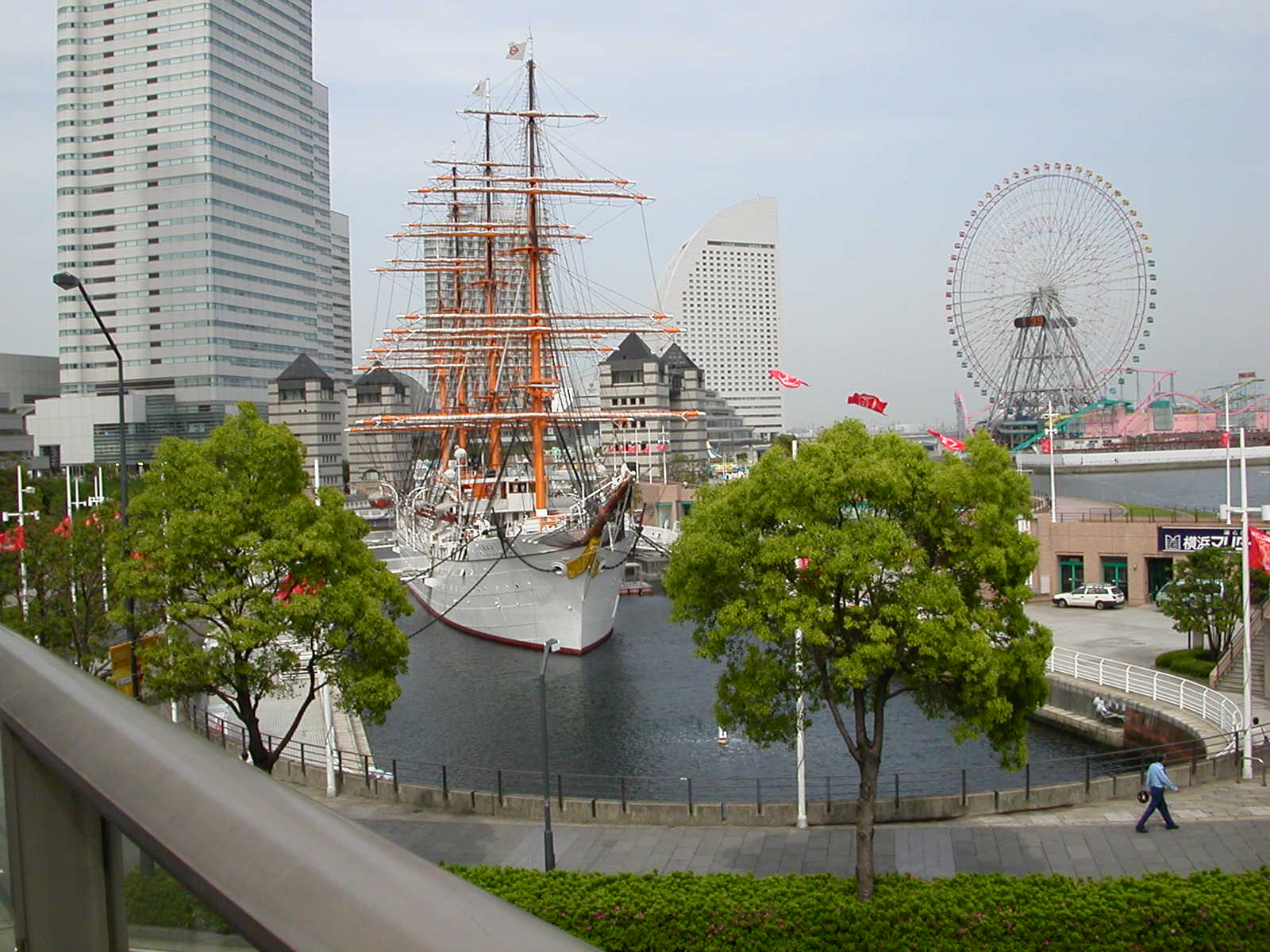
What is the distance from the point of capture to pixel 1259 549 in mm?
21172

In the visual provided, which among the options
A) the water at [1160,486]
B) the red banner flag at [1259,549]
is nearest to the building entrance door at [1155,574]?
the red banner flag at [1259,549]

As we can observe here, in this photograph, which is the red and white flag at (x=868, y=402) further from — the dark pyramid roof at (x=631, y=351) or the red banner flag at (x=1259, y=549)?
the dark pyramid roof at (x=631, y=351)

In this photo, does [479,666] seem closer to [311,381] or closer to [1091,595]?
[1091,595]

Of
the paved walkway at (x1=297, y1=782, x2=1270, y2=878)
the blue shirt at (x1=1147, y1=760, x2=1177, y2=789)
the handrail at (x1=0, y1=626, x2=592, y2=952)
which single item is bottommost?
the paved walkway at (x1=297, y1=782, x2=1270, y2=878)

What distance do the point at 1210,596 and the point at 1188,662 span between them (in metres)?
1.87

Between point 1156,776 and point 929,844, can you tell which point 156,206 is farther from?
point 1156,776

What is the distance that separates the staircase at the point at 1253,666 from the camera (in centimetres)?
2584

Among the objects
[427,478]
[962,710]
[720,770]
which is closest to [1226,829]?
[962,710]

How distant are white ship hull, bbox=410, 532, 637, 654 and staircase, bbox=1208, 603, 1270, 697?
22.5 meters

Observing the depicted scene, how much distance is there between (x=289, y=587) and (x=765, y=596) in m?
8.09

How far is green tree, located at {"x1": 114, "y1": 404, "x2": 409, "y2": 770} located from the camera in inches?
691

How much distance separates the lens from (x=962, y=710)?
15.6 m

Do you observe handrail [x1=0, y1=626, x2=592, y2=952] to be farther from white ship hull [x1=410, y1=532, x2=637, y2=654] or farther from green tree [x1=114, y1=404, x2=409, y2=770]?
white ship hull [x1=410, y1=532, x2=637, y2=654]

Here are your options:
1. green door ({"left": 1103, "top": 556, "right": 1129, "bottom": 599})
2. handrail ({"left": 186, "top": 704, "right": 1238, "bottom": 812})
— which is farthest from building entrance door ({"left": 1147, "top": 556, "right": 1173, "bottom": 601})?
handrail ({"left": 186, "top": 704, "right": 1238, "bottom": 812})
